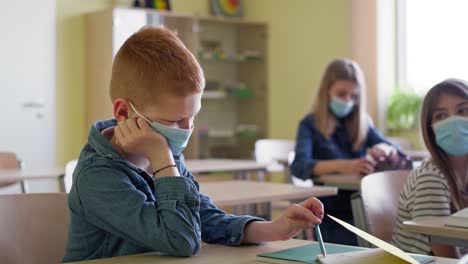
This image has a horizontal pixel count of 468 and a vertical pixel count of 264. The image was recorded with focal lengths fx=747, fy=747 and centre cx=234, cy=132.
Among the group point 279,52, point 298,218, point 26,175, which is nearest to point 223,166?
point 26,175

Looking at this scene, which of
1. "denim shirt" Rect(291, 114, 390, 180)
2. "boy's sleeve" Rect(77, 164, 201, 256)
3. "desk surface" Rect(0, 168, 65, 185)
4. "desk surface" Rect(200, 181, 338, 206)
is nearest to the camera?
"boy's sleeve" Rect(77, 164, 201, 256)

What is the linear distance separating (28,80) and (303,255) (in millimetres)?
5428

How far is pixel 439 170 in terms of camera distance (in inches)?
92.9

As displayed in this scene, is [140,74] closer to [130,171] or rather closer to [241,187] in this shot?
[130,171]

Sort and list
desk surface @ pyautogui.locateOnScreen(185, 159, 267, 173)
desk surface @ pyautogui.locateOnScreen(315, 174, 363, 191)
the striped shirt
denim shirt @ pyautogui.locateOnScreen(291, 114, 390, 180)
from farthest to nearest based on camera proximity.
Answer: desk surface @ pyautogui.locateOnScreen(185, 159, 267, 173) → denim shirt @ pyautogui.locateOnScreen(291, 114, 390, 180) → desk surface @ pyautogui.locateOnScreen(315, 174, 363, 191) → the striped shirt

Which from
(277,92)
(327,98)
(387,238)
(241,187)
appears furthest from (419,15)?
(387,238)

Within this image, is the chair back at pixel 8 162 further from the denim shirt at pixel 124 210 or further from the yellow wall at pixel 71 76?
the denim shirt at pixel 124 210

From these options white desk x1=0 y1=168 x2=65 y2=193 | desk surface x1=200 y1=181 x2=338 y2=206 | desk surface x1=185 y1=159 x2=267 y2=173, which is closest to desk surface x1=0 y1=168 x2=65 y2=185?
white desk x1=0 y1=168 x2=65 y2=193

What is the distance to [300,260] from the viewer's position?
1.38m

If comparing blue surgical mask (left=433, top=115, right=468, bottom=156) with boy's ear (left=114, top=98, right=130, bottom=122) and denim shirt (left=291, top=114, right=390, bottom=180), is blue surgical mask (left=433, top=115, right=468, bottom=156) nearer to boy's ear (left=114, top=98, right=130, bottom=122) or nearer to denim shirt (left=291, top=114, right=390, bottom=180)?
boy's ear (left=114, top=98, right=130, bottom=122)

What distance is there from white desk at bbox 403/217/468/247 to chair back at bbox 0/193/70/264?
0.87 m

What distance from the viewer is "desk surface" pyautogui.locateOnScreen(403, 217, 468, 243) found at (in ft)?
5.84

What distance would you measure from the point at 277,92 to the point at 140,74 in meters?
6.23

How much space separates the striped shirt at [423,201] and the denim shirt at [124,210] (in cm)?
89
